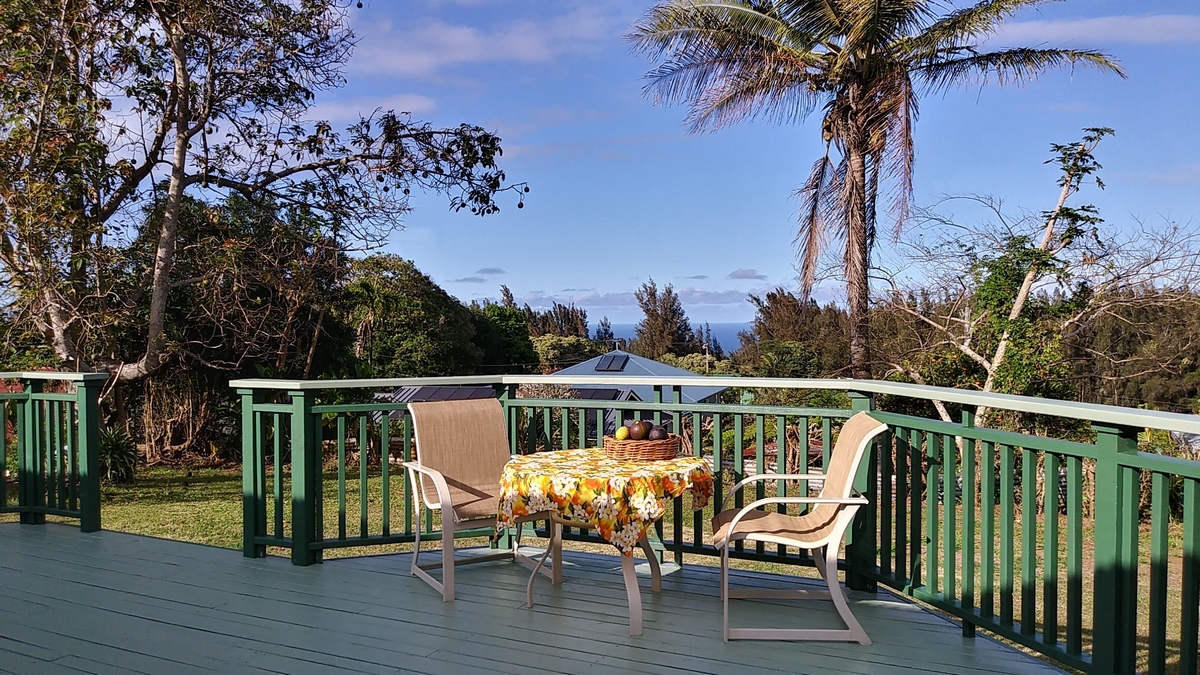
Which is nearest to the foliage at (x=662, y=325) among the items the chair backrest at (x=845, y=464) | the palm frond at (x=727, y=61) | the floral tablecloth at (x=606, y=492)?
the palm frond at (x=727, y=61)

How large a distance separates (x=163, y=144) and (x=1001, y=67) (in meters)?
13.0

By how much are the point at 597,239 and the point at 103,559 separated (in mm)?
26388

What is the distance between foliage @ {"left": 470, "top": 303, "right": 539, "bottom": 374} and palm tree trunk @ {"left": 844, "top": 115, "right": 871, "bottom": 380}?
11.6m

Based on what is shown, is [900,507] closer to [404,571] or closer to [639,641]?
[639,641]

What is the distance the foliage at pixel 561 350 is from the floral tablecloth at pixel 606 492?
76.2 ft

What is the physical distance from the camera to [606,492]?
10.7ft

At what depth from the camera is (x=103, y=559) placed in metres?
4.48

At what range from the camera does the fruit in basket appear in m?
3.78

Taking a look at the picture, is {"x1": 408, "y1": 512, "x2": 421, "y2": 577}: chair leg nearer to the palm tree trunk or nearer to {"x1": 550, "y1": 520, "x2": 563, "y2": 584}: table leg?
{"x1": 550, "y1": 520, "x2": 563, "y2": 584}: table leg

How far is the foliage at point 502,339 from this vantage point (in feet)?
77.8

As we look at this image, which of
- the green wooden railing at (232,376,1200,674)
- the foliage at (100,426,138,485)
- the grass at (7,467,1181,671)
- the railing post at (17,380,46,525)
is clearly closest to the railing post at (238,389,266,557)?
the green wooden railing at (232,376,1200,674)

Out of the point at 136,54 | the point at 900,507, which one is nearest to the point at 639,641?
the point at 900,507

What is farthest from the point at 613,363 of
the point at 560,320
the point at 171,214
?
the point at 560,320

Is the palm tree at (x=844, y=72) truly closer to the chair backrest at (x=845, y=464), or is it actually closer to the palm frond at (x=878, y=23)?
the palm frond at (x=878, y=23)
